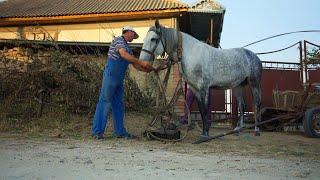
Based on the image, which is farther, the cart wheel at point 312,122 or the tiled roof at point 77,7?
the tiled roof at point 77,7

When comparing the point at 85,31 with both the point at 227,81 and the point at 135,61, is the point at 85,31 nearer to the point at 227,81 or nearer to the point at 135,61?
the point at 227,81

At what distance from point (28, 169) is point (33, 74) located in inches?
237

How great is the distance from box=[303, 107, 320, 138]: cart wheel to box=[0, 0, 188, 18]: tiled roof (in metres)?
9.14

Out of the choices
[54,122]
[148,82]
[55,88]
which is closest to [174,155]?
[54,122]

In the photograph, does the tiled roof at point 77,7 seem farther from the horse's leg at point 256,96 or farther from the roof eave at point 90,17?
the horse's leg at point 256,96

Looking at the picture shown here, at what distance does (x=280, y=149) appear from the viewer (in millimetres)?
6645

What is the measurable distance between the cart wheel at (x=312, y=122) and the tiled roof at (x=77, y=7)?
9.14 metres

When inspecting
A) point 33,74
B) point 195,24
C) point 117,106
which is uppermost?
point 195,24

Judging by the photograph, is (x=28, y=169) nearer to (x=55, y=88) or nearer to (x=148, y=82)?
(x=55, y=88)

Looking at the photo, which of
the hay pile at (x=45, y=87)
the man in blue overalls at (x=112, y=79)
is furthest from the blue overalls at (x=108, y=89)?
the hay pile at (x=45, y=87)

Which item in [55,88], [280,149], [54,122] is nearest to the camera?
[280,149]

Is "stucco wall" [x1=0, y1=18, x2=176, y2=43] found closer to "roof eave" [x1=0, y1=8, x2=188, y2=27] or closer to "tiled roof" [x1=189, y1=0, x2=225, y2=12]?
"roof eave" [x1=0, y1=8, x2=188, y2=27]

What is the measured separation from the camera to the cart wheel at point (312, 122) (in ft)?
29.6

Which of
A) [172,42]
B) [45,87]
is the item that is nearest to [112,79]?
[172,42]
